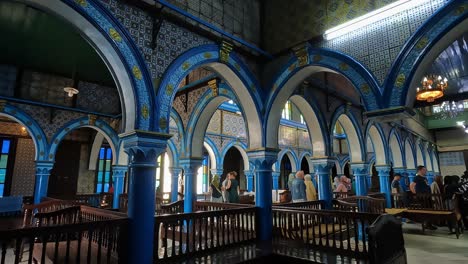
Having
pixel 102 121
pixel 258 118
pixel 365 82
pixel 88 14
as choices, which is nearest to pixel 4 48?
pixel 102 121

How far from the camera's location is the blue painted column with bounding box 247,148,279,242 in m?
6.07

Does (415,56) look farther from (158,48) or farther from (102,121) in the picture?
(102,121)

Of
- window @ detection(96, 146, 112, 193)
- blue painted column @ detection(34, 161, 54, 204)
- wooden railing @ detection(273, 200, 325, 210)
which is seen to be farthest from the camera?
window @ detection(96, 146, 112, 193)

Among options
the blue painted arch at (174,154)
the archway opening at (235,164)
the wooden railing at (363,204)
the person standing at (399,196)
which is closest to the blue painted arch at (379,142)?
the person standing at (399,196)

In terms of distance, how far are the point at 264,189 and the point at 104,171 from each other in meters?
10.7

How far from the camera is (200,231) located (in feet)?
16.0

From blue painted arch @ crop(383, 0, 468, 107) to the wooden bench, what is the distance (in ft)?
16.0

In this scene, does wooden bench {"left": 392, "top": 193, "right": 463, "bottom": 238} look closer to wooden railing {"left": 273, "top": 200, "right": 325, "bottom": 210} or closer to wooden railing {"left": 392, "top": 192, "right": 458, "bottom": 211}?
wooden railing {"left": 392, "top": 192, "right": 458, "bottom": 211}

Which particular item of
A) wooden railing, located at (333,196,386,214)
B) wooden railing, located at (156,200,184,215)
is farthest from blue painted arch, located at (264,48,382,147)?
wooden railing, located at (156,200,184,215)

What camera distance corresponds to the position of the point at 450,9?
4.15m

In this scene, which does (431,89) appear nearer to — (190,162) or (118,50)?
(190,162)

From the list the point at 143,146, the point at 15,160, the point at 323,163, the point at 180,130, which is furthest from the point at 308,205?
the point at 15,160

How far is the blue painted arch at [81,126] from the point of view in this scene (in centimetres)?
968

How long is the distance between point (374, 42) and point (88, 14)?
Result: 15.7ft
